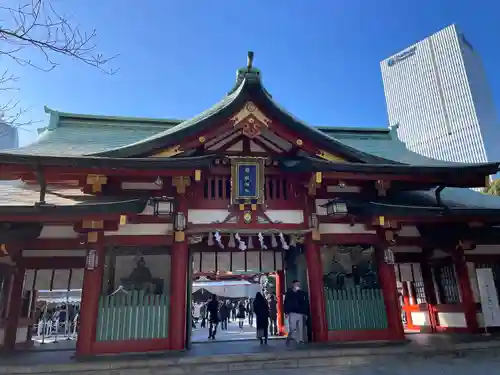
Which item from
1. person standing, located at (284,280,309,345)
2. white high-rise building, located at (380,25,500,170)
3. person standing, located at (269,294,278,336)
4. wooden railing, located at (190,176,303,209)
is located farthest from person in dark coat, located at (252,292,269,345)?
white high-rise building, located at (380,25,500,170)

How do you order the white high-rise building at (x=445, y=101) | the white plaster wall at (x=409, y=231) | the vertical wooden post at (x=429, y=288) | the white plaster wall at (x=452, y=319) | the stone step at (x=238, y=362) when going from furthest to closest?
the white high-rise building at (x=445, y=101) < the vertical wooden post at (x=429, y=288) < the white plaster wall at (x=452, y=319) < the white plaster wall at (x=409, y=231) < the stone step at (x=238, y=362)

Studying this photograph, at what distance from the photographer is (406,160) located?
49.6ft

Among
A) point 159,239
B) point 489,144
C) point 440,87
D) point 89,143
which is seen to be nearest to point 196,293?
point 89,143

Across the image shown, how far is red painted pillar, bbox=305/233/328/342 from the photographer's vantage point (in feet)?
35.2

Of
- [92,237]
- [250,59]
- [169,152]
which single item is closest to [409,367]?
[169,152]

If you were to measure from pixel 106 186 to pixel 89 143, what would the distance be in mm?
4640

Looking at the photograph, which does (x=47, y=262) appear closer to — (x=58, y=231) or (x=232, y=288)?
(x=58, y=231)

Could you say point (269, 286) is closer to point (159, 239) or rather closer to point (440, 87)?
point (159, 239)

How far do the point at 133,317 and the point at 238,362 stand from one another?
3.08 meters

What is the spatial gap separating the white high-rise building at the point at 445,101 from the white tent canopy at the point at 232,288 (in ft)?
331

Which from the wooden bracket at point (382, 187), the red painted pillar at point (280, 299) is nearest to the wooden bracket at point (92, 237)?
the red painted pillar at point (280, 299)

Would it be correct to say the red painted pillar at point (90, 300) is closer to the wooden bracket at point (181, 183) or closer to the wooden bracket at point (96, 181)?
the wooden bracket at point (96, 181)

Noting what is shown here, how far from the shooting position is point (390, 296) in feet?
36.9

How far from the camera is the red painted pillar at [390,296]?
10962 mm
